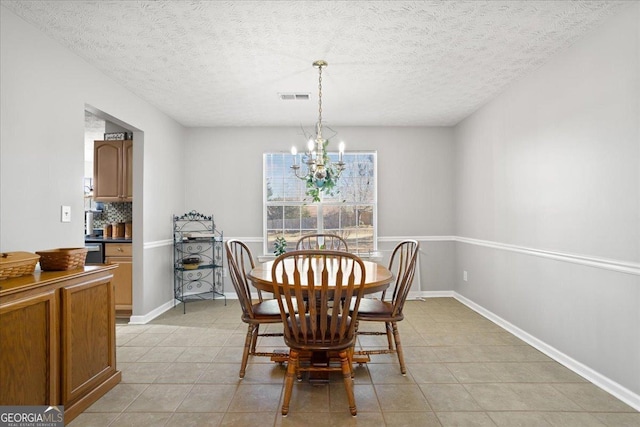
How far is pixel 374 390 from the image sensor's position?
232 cm

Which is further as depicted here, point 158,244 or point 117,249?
point 158,244

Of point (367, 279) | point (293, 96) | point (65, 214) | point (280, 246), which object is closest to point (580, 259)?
point (367, 279)

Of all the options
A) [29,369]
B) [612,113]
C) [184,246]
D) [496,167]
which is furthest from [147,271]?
[612,113]

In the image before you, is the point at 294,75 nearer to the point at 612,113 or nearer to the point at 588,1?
the point at 588,1

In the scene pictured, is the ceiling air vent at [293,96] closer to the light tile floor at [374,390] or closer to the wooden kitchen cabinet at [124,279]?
the wooden kitchen cabinet at [124,279]

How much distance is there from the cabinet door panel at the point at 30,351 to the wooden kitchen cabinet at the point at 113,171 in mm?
2499

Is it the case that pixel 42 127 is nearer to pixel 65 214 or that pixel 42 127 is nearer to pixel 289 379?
pixel 65 214

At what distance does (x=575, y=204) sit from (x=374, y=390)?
2.01 meters

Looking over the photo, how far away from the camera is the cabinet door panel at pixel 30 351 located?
5.23ft

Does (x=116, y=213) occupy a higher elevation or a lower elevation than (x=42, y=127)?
lower

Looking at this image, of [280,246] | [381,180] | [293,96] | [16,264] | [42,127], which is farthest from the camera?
[381,180]

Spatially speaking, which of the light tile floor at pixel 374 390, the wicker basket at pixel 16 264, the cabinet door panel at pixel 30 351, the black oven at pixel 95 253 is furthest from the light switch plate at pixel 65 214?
the black oven at pixel 95 253

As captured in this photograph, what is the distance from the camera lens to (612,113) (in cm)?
230

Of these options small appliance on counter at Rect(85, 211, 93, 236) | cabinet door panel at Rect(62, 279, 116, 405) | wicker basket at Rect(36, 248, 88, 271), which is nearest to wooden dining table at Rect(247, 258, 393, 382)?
cabinet door panel at Rect(62, 279, 116, 405)
